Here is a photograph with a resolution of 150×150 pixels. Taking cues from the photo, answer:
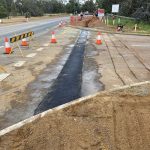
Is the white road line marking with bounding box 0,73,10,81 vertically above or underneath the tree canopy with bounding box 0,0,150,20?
above

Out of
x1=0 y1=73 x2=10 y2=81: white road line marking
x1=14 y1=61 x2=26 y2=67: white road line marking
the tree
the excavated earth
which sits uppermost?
the excavated earth

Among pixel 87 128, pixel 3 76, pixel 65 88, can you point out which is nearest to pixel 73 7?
pixel 3 76

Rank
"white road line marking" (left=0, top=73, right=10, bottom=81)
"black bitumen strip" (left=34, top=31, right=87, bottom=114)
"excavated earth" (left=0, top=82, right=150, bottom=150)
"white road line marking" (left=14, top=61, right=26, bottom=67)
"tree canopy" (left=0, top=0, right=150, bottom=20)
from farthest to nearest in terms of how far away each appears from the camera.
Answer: "tree canopy" (left=0, top=0, right=150, bottom=20) → "white road line marking" (left=14, top=61, right=26, bottom=67) → "white road line marking" (left=0, top=73, right=10, bottom=81) → "black bitumen strip" (left=34, top=31, right=87, bottom=114) → "excavated earth" (left=0, top=82, right=150, bottom=150)

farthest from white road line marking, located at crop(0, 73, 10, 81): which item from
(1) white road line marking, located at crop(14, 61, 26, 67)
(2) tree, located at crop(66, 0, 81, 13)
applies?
(2) tree, located at crop(66, 0, 81, 13)

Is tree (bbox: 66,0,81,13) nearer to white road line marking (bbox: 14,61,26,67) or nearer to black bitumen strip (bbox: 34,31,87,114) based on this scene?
white road line marking (bbox: 14,61,26,67)

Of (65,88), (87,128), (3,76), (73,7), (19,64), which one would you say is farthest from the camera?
(73,7)

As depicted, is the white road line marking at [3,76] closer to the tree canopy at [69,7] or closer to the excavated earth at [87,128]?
the excavated earth at [87,128]

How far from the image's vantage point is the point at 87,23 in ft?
169

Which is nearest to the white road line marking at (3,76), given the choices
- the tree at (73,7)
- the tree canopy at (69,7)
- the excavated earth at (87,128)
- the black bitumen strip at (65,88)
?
the black bitumen strip at (65,88)

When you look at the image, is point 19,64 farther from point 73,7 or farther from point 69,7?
point 69,7

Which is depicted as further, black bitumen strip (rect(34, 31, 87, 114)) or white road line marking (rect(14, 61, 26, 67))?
white road line marking (rect(14, 61, 26, 67))

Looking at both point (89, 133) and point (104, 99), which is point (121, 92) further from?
point (89, 133)

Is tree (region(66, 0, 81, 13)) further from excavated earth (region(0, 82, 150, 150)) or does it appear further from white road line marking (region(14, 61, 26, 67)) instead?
excavated earth (region(0, 82, 150, 150))

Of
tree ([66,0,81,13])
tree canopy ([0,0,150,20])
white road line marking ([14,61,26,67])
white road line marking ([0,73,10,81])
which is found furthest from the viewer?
tree ([66,0,81,13])
